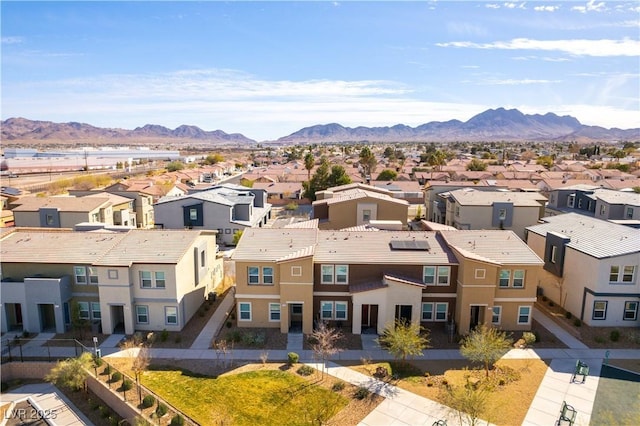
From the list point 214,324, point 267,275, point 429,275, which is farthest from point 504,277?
point 214,324

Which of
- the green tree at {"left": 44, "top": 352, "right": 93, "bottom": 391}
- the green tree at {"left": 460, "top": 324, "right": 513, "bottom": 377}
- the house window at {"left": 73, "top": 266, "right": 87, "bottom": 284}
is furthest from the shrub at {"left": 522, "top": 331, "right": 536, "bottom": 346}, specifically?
the house window at {"left": 73, "top": 266, "right": 87, "bottom": 284}

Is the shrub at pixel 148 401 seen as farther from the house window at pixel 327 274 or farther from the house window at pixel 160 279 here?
the house window at pixel 327 274

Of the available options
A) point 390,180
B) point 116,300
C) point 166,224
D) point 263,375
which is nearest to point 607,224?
point 263,375

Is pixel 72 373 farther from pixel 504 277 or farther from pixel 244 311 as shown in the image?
pixel 504 277

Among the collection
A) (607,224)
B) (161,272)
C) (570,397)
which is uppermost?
(607,224)

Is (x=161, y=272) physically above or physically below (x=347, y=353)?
above

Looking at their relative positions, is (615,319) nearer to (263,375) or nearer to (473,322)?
(473,322)
